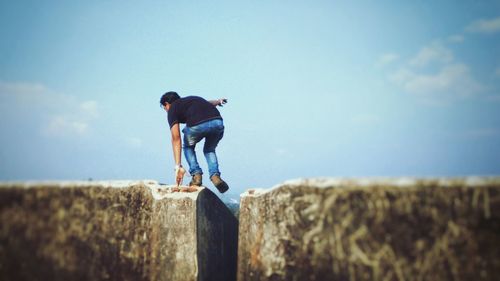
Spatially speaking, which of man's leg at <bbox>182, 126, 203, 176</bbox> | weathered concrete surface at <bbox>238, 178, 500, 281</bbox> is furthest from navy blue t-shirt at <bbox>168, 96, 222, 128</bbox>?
weathered concrete surface at <bbox>238, 178, 500, 281</bbox>

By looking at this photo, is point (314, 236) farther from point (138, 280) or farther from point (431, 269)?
point (138, 280)

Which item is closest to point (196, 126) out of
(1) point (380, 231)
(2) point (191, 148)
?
(2) point (191, 148)

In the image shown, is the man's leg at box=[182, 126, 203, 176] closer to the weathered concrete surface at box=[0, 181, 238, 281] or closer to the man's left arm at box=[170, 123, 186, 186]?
the man's left arm at box=[170, 123, 186, 186]

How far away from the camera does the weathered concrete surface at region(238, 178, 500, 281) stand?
1601mm

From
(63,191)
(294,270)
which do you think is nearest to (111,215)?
(63,191)

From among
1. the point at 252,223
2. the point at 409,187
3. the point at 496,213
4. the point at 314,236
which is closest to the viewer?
the point at 496,213

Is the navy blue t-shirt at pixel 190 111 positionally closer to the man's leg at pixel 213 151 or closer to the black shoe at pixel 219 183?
the man's leg at pixel 213 151

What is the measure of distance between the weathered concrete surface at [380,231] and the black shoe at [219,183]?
157cm

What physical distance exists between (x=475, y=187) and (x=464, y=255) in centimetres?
39

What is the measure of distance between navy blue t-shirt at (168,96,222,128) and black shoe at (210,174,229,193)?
2.44 feet

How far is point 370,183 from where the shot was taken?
1.79 m

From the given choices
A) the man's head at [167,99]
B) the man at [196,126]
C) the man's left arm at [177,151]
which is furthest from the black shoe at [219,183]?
the man's head at [167,99]

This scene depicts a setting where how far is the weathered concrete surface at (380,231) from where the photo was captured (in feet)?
5.25

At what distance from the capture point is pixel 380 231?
1.76 m
